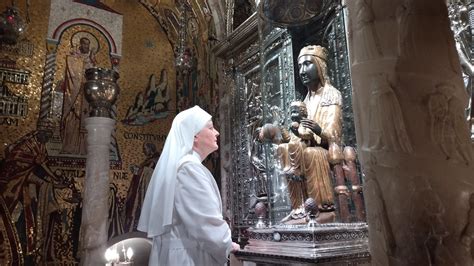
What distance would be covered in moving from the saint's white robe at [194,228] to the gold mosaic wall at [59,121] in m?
5.93

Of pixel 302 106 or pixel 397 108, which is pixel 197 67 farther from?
pixel 397 108

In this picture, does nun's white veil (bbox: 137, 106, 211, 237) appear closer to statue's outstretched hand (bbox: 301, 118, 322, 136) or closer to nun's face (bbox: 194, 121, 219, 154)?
nun's face (bbox: 194, 121, 219, 154)

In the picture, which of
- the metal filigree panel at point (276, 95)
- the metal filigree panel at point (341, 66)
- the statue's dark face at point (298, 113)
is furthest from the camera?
the metal filigree panel at point (276, 95)

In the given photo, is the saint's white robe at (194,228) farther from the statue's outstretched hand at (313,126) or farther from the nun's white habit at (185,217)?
the statue's outstretched hand at (313,126)

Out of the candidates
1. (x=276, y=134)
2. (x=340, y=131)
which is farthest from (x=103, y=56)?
(x=340, y=131)

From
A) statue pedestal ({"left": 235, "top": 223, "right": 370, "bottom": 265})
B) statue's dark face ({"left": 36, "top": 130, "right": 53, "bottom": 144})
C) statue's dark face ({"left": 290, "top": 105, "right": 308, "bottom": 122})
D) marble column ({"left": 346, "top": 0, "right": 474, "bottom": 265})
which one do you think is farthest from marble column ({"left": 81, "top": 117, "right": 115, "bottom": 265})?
marble column ({"left": 346, "top": 0, "right": 474, "bottom": 265})

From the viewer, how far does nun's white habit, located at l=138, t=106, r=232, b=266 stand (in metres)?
2.37

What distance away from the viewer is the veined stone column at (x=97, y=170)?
5719mm

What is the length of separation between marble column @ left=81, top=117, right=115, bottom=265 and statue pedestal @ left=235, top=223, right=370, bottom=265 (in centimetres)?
298

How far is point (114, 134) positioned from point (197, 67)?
2734mm

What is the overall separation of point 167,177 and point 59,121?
659 cm

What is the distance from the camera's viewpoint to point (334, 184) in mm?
4344

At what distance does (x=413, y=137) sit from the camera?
1.30 m

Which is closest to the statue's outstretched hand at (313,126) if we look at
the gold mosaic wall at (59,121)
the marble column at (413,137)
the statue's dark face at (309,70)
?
the statue's dark face at (309,70)
